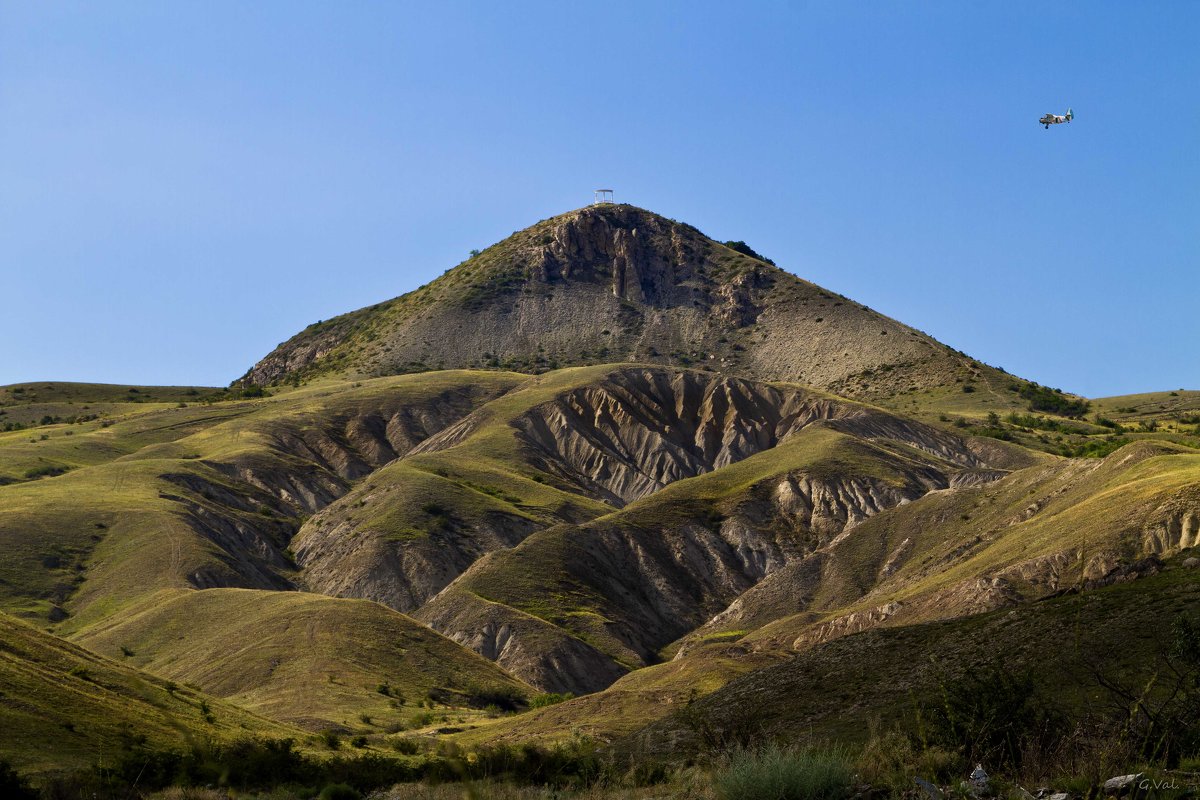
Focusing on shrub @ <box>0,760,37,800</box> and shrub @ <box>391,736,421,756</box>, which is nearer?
shrub @ <box>0,760,37,800</box>

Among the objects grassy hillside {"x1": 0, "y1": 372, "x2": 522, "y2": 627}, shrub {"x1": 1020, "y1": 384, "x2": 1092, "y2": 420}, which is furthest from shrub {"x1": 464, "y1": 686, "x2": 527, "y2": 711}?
shrub {"x1": 1020, "y1": 384, "x2": 1092, "y2": 420}

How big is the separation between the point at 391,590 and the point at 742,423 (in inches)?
2434

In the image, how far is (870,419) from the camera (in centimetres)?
15412

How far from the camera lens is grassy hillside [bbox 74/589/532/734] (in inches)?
2827

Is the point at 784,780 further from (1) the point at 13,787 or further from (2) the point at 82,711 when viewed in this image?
(2) the point at 82,711

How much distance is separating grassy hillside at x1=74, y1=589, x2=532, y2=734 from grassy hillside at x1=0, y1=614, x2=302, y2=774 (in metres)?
16.7

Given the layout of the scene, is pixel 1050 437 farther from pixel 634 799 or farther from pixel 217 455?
pixel 634 799

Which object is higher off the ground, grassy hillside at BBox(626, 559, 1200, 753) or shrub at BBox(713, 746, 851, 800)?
shrub at BBox(713, 746, 851, 800)

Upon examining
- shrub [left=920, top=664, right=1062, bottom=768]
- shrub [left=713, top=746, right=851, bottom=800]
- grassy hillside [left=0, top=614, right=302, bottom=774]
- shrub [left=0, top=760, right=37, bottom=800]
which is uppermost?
shrub [left=713, top=746, right=851, bottom=800]

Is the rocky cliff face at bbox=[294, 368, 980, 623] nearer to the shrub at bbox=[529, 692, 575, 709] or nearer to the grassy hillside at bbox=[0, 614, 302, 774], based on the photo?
the shrub at bbox=[529, 692, 575, 709]

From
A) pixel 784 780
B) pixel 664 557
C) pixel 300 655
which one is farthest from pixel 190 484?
pixel 784 780

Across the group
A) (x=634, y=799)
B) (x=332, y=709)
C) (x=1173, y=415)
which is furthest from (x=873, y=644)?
(x=1173, y=415)

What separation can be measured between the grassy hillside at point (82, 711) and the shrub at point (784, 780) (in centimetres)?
1883

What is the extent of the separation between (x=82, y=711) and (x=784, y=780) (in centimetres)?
2940
